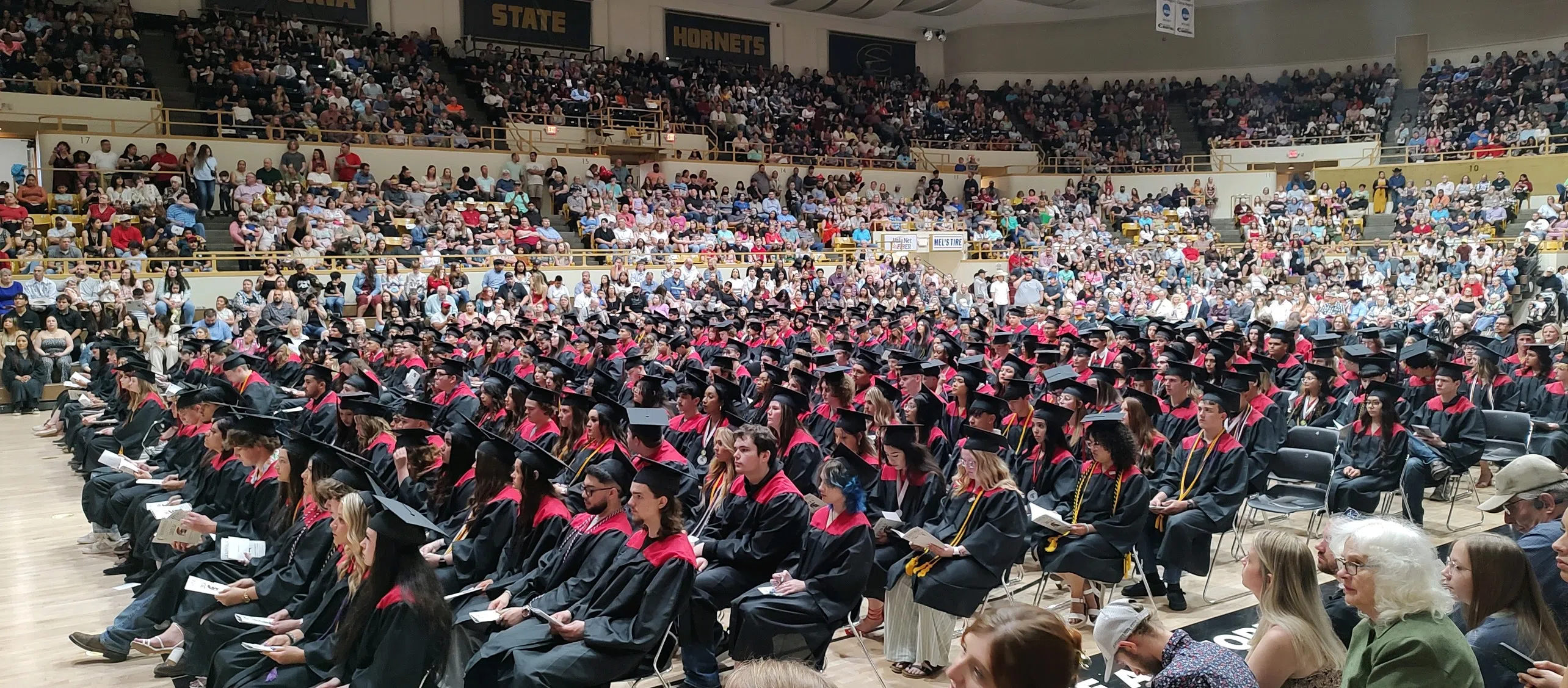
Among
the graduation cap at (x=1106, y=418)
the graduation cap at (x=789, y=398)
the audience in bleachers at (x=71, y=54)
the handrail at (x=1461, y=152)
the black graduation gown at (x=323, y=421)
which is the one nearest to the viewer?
the graduation cap at (x=1106, y=418)

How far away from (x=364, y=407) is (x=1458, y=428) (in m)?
9.33

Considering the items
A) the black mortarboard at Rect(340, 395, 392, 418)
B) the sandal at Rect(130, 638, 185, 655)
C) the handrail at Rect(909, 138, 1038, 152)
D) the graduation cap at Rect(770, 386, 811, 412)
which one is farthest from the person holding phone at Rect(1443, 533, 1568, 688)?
the handrail at Rect(909, 138, 1038, 152)

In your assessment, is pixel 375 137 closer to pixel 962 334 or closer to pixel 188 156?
pixel 188 156

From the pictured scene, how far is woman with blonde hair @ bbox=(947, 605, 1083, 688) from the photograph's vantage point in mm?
2486

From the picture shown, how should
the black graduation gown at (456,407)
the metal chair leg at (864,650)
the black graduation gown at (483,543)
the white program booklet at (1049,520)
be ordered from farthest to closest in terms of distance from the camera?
the black graduation gown at (456,407) → the white program booklet at (1049,520) → the black graduation gown at (483,543) → the metal chair leg at (864,650)

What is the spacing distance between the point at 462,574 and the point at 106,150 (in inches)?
716

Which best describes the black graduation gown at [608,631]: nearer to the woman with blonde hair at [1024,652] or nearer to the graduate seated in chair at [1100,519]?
the woman with blonde hair at [1024,652]

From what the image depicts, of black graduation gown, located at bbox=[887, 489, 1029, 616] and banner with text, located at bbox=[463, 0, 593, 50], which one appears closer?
black graduation gown, located at bbox=[887, 489, 1029, 616]

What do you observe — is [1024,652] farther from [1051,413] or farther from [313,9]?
[313,9]

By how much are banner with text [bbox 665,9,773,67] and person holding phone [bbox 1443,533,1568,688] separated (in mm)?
32968

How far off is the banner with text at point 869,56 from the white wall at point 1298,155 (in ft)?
38.3

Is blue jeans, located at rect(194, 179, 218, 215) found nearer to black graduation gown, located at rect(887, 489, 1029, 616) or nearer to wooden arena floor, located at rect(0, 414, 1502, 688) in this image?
wooden arena floor, located at rect(0, 414, 1502, 688)

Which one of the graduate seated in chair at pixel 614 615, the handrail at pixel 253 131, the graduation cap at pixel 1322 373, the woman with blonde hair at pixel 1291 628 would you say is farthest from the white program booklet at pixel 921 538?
the handrail at pixel 253 131

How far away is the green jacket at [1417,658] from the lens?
113 inches
